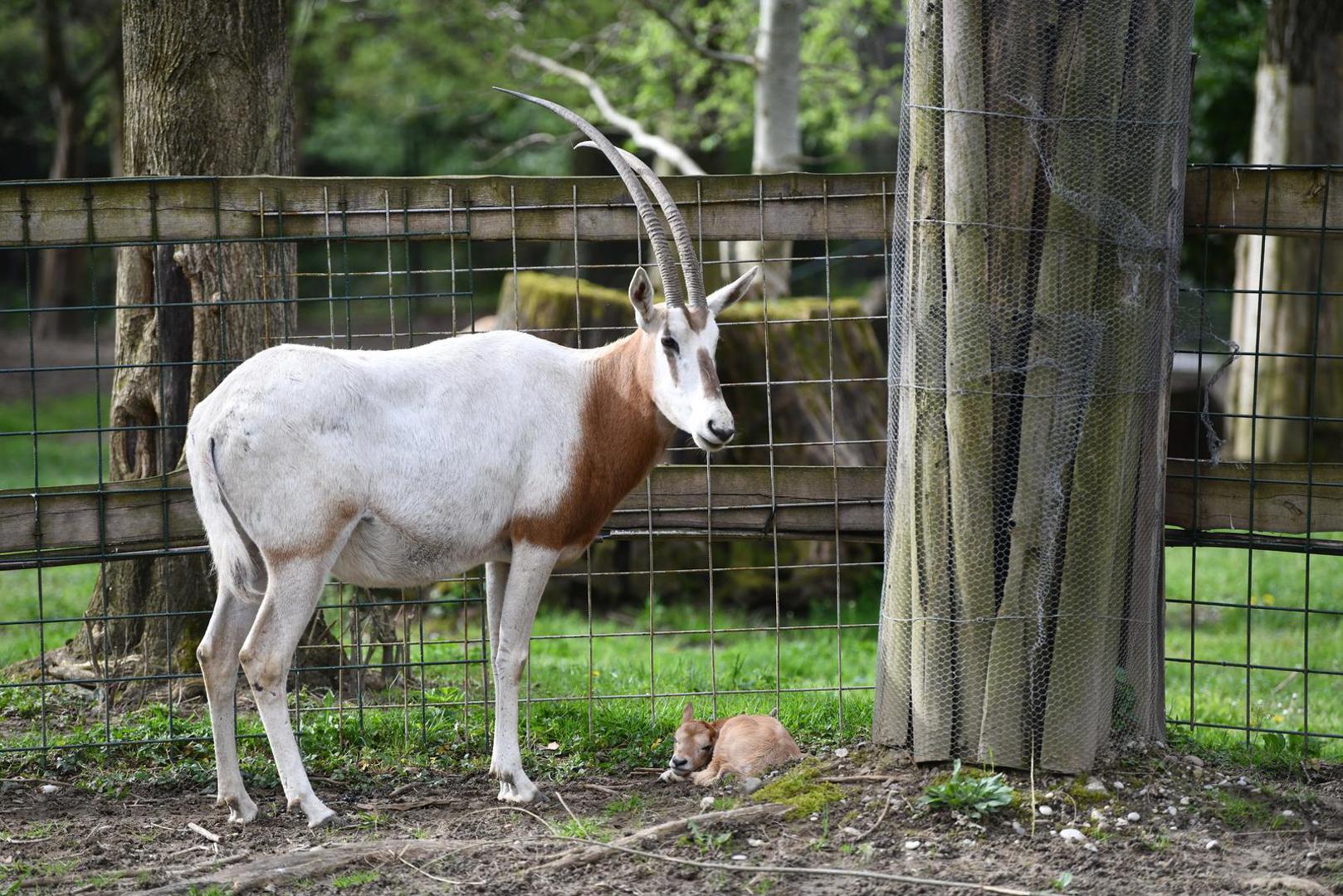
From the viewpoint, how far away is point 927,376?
524cm

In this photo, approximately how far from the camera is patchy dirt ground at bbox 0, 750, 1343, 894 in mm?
4449

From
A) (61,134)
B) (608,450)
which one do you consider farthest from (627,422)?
(61,134)

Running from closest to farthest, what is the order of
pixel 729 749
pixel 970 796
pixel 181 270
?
1. pixel 970 796
2. pixel 729 749
3. pixel 181 270

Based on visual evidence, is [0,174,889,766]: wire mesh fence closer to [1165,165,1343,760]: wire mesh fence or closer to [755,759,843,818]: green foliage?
[755,759,843,818]: green foliage

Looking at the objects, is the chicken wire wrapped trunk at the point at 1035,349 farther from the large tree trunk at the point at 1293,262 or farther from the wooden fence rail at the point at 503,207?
the large tree trunk at the point at 1293,262

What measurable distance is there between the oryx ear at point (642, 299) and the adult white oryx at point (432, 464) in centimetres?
→ 1

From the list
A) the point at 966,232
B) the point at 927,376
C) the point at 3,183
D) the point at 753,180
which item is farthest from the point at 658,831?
the point at 3,183

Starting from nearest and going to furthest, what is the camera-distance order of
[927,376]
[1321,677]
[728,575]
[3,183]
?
1. [927,376]
2. [3,183]
3. [1321,677]
4. [728,575]

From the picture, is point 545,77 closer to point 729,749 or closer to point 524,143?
point 524,143

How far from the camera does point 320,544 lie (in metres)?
5.05

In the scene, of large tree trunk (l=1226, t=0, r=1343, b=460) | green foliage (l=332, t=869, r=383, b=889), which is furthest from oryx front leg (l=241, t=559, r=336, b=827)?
large tree trunk (l=1226, t=0, r=1343, b=460)

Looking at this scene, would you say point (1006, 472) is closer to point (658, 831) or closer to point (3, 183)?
point (658, 831)

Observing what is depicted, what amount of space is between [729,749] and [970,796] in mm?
1038

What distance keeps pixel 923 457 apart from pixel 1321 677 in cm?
588
